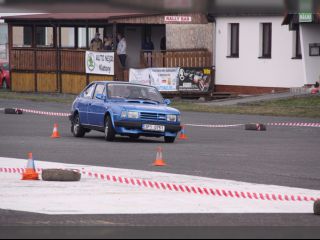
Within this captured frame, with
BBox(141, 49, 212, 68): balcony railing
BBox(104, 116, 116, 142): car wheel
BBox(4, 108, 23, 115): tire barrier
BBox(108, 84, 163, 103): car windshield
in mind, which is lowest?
BBox(4, 108, 23, 115): tire barrier

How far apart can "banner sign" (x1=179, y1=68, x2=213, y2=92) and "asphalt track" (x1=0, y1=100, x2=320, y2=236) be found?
865 centimetres

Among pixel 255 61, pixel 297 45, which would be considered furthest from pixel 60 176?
pixel 255 61

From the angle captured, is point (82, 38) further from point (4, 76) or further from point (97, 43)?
point (4, 76)

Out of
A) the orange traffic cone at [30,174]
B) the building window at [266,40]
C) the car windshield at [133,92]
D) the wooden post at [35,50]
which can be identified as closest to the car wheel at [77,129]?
the car windshield at [133,92]

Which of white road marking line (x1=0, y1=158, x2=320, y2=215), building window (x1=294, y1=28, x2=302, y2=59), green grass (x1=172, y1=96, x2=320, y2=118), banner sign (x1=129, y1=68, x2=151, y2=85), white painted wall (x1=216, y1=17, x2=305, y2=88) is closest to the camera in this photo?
white road marking line (x1=0, y1=158, x2=320, y2=215)

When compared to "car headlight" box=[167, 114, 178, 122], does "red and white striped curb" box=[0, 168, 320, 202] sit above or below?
below

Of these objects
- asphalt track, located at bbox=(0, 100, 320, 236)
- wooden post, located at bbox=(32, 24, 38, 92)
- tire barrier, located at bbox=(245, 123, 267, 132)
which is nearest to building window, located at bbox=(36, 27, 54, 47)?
wooden post, located at bbox=(32, 24, 38, 92)

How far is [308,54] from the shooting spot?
37.2 metres

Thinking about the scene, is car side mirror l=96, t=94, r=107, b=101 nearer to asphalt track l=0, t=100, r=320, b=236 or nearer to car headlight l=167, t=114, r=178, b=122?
asphalt track l=0, t=100, r=320, b=236


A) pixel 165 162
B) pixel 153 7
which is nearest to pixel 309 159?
pixel 165 162

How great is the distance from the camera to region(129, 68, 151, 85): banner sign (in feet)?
131

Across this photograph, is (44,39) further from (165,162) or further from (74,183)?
(74,183)

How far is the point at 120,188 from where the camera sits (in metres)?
13.2

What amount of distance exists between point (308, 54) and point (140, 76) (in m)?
7.41
